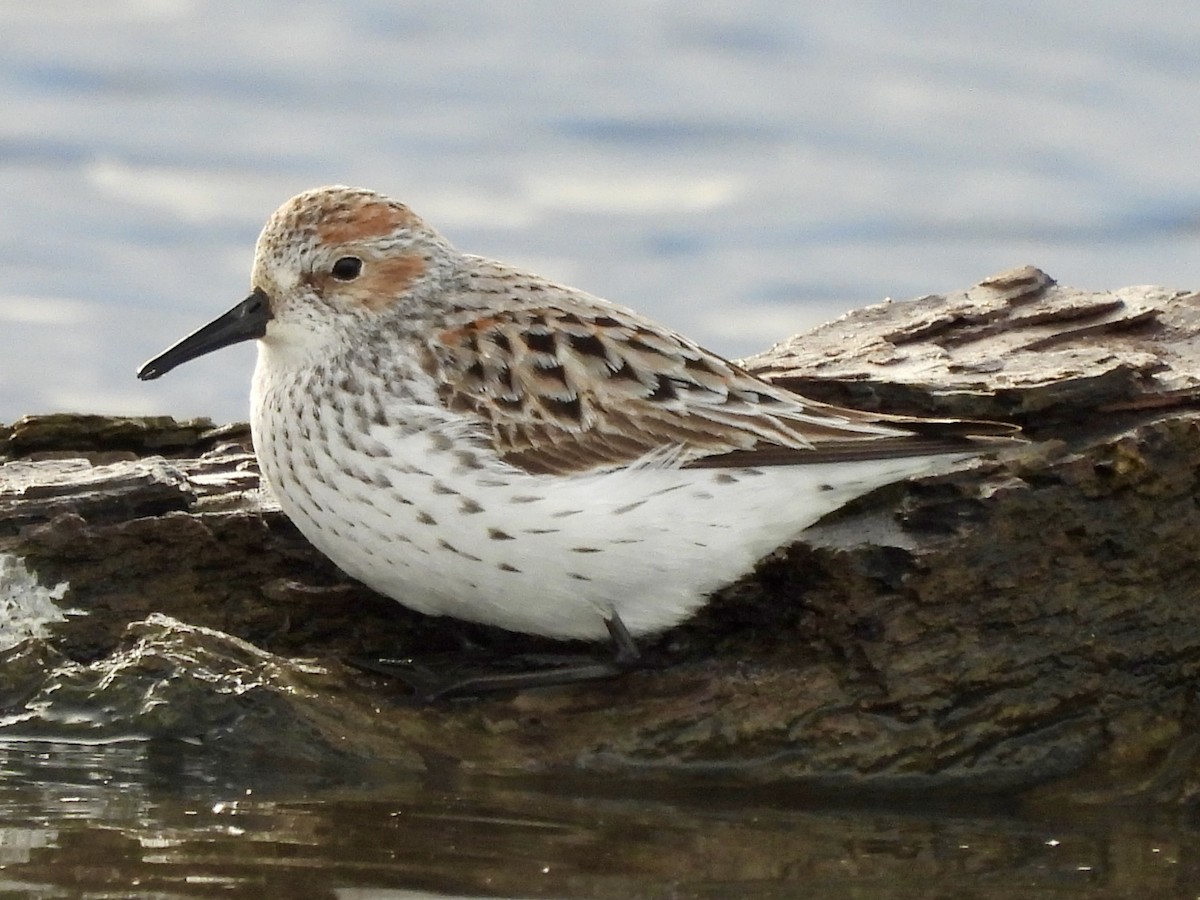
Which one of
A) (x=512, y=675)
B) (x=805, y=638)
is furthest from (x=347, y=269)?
(x=805, y=638)

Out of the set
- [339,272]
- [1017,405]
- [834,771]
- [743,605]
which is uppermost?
[339,272]

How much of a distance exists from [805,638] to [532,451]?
38.2 inches

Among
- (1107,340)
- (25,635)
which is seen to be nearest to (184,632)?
(25,635)

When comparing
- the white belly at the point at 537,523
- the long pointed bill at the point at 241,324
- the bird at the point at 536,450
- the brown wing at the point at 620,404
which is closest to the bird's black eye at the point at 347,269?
the bird at the point at 536,450

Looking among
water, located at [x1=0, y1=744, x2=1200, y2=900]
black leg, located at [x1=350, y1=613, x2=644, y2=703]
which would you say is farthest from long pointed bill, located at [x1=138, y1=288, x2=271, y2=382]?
water, located at [x1=0, y1=744, x2=1200, y2=900]

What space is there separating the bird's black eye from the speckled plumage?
2 centimetres

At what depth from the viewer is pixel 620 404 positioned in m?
6.16

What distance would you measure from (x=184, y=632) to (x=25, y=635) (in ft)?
2.04

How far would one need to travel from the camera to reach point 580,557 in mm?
5898

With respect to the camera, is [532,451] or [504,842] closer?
[504,842]

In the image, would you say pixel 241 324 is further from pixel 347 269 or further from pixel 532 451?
pixel 532 451

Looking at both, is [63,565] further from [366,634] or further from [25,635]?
[366,634]

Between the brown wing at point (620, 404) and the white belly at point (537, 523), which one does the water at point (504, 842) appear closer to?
the white belly at point (537, 523)

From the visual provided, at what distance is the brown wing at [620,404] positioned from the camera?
19.8ft
